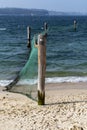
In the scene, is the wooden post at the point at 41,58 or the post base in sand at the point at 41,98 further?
the post base in sand at the point at 41,98

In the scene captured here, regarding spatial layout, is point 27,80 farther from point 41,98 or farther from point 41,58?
point 41,58

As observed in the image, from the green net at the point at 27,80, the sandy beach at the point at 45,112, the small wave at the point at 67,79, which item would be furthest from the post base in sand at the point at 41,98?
the small wave at the point at 67,79

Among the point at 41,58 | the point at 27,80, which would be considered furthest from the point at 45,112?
the point at 27,80

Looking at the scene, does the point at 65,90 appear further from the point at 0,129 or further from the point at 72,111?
the point at 0,129

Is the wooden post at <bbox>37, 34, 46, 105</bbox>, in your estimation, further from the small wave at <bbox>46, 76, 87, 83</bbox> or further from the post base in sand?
the small wave at <bbox>46, 76, 87, 83</bbox>

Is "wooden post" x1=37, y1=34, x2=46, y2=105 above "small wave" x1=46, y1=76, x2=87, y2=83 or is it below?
above

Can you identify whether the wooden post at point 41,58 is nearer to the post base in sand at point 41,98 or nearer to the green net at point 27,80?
the post base in sand at point 41,98

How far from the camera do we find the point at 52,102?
38.8 ft

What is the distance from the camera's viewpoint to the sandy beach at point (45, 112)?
9.55 meters

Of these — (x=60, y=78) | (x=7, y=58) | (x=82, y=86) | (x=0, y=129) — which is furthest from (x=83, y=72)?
(x=0, y=129)

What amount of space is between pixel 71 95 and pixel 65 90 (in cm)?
132

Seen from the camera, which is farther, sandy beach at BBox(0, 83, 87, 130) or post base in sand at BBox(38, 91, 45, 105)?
post base in sand at BBox(38, 91, 45, 105)

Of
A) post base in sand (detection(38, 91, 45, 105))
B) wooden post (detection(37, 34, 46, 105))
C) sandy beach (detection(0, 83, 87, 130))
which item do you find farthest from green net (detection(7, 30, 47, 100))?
wooden post (detection(37, 34, 46, 105))

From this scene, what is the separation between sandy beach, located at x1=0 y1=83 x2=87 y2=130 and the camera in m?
9.55
